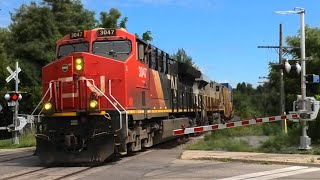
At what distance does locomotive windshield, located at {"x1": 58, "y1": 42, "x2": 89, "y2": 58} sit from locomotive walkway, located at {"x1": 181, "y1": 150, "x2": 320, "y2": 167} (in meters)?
4.90

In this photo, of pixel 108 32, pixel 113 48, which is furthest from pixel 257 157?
pixel 108 32

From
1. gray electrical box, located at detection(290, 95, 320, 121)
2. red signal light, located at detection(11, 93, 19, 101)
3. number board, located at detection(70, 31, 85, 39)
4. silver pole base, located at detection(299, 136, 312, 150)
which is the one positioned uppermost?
number board, located at detection(70, 31, 85, 39)

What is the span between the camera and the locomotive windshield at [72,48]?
626 inches

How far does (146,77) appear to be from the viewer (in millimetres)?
16875

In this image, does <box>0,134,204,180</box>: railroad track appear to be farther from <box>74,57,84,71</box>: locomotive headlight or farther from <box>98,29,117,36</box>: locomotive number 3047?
<box>98,29,117,36</box>: locomotive number 3047

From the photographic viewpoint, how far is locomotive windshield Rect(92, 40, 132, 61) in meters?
15.6

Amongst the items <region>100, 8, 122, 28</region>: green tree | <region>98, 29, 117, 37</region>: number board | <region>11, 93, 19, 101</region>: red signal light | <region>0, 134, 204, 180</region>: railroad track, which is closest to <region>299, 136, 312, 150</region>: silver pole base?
<region>0, 134, 204, 180</region>: railroad track

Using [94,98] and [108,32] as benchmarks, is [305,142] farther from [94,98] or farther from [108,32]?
[108,32]

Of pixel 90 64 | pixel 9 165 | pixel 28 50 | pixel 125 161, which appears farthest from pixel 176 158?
pixel 28 50

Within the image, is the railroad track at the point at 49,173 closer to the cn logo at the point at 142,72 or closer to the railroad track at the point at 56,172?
the railroad track at the point at 56,172

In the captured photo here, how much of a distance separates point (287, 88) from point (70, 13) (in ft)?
67.6

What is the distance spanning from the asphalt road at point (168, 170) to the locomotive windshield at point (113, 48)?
3466mm

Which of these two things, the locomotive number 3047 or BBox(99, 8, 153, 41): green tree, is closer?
the locomotive number 3047

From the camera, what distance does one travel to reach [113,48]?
15.8 meters
